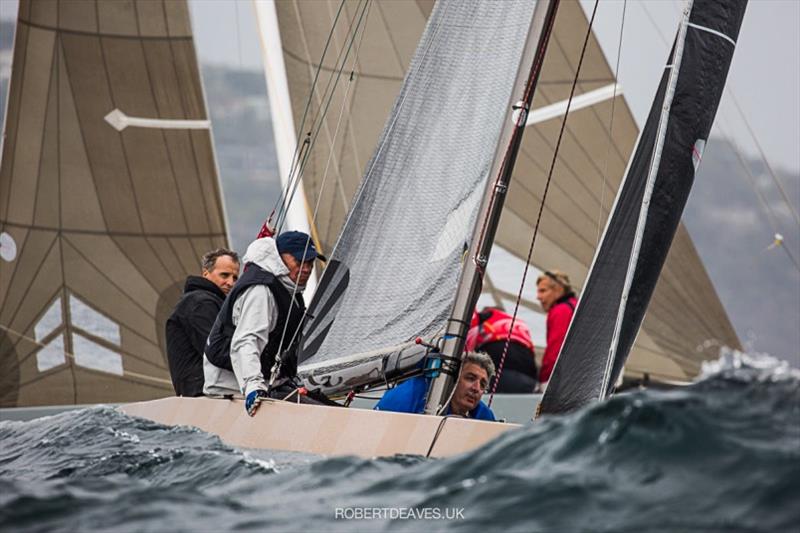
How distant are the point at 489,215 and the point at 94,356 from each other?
195 inches

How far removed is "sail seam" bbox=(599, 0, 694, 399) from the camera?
13.4ft

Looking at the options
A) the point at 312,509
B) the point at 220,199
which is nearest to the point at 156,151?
the point at 220,199

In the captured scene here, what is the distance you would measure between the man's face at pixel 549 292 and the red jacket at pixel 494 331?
0.79ft

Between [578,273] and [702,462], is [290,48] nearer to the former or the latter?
[578,273]

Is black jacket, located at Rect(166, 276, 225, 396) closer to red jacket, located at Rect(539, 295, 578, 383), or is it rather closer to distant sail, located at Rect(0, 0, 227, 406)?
red jacket, located at Rect(539, 295, 578, 383)

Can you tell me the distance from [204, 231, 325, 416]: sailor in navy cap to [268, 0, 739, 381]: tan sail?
4032 mm

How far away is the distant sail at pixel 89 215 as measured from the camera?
8.62m

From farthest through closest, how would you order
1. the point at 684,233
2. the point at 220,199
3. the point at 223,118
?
the point at 223,118 → the point at 220,199 → the point at 684,233

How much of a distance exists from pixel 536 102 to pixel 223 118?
69.5ft

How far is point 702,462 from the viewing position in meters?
2.66

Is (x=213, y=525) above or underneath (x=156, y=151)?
underneath

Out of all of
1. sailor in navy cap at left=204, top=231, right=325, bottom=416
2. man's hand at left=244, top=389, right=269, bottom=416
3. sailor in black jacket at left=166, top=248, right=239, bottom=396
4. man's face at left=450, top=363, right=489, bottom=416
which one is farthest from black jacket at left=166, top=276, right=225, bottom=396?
man's face at left=450, top=363, right=489, bottom=416

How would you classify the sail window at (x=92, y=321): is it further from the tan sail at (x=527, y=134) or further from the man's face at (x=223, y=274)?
the man's face at (x=223, y=274)

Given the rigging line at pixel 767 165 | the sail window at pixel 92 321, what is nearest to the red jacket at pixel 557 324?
the rigging line at pixel 767 165
